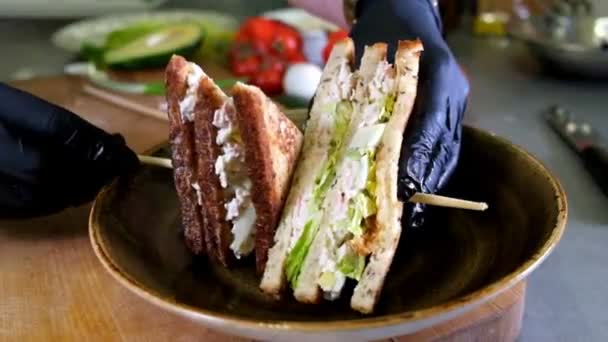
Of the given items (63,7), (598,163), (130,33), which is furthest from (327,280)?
(63,7)

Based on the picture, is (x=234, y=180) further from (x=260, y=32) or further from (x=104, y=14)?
(x=104, y=14)

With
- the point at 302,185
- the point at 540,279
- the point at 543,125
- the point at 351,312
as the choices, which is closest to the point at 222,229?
the point at 302,185

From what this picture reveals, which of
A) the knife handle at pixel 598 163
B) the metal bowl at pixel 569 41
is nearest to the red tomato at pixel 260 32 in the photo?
the metal bowl at pixel 569 41

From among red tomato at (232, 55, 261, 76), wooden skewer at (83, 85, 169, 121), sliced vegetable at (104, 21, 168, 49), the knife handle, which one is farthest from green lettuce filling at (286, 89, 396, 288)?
sliced vegetable at (104, 21, 168, 49)

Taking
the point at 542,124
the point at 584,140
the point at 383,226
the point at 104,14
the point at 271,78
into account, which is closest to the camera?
the point at 383,226

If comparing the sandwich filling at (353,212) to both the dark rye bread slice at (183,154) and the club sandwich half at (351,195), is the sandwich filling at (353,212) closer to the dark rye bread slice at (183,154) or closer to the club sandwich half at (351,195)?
the club sandwich half at (351,195)

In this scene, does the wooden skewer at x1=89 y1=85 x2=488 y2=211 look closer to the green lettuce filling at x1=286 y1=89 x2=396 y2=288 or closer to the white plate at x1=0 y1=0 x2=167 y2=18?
the green lettuce filling at x1=286 y1=89 x2=396 y2=288
